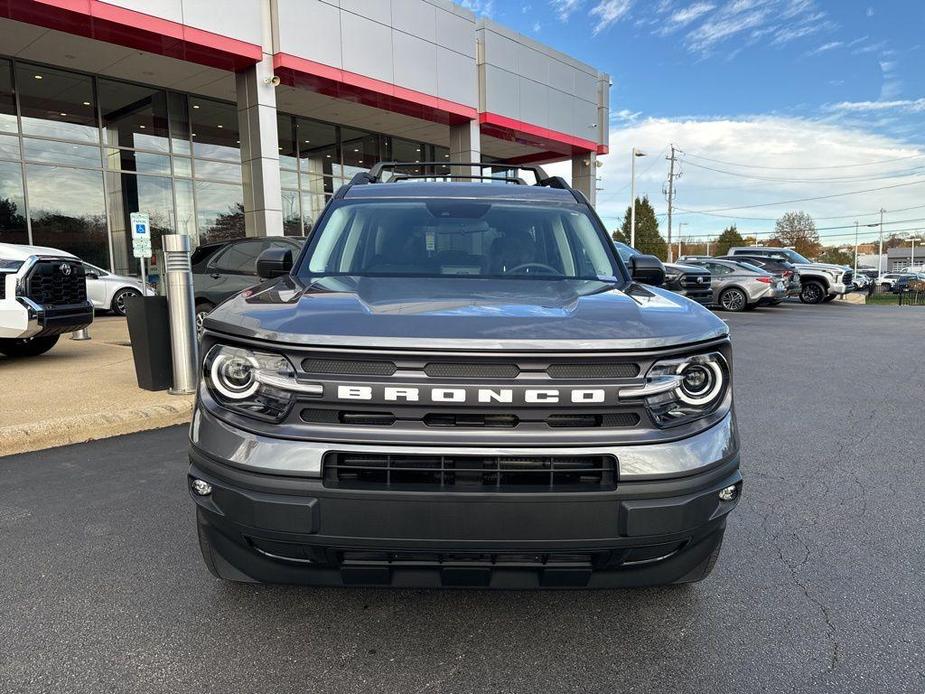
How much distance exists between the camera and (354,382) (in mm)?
1926

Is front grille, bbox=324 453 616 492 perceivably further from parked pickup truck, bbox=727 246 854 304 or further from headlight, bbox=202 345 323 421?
parked pickup truck, bbox=727 246 854 304

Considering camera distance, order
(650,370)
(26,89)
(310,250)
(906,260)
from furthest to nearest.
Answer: (906,260) < (26,89) < (310,250) < (650,370)

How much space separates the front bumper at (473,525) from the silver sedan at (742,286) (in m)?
17.6

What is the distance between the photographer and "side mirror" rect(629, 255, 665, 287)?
3.35 meters

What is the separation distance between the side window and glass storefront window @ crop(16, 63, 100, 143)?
34.0 feet

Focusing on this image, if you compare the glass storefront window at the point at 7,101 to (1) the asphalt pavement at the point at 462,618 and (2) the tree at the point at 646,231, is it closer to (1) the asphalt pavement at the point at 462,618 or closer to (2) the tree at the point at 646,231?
(1) the asphalt pavement at the point at 462,618

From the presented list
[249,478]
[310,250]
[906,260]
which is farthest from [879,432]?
[906,260]

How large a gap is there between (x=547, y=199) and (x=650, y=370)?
186cm

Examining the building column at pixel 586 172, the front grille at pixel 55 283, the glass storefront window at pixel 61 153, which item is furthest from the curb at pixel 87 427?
the building column at pixel 586 172

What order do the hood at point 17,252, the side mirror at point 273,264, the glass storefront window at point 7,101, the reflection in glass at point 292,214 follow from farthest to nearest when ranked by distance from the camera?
the reflection in glass at point 292,214
the glass storefront window at point 7,101
the hood at point 17,252
the side mirror at point 273,264

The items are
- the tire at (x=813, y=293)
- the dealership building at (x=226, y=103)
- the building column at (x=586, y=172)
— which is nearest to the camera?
the dealership building at (x=226, y=103)

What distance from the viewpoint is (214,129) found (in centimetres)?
1911

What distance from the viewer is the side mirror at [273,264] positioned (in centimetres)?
331

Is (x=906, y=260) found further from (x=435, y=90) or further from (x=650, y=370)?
(x=650, y=370)
